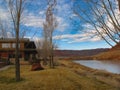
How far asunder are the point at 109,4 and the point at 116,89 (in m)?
8.58

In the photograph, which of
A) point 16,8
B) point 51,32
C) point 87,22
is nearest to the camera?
point 87,22

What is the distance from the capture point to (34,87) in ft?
56.4

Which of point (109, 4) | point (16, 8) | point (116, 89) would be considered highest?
point (16, 8)

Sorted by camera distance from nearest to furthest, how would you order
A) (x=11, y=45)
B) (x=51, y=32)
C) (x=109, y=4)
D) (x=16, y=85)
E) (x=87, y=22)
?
1. (x=109, y=4)
2. (x=87, y=22)
3. (x=16, y=85)
4. (x=51, y=32)
5. (x=11, y=45)

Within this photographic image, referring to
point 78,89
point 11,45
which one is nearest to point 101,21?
point 78,89

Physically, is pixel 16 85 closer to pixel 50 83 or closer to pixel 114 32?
pixel 50 83

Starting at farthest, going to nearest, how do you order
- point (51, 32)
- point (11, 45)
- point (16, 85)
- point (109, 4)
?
point (11, 45)
point (51, 32)
point (16, 85)
point (109, 4)

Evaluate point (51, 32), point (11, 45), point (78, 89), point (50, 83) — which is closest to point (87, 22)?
point (78, 89)

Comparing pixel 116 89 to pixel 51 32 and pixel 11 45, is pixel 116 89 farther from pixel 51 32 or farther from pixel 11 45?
pixel 11 45

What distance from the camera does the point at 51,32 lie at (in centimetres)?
3866

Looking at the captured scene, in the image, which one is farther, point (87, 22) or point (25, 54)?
point (25, 54)

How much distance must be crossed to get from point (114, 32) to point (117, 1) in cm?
112

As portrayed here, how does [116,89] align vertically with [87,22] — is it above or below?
below

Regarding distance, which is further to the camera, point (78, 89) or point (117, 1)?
point (78, 89)
